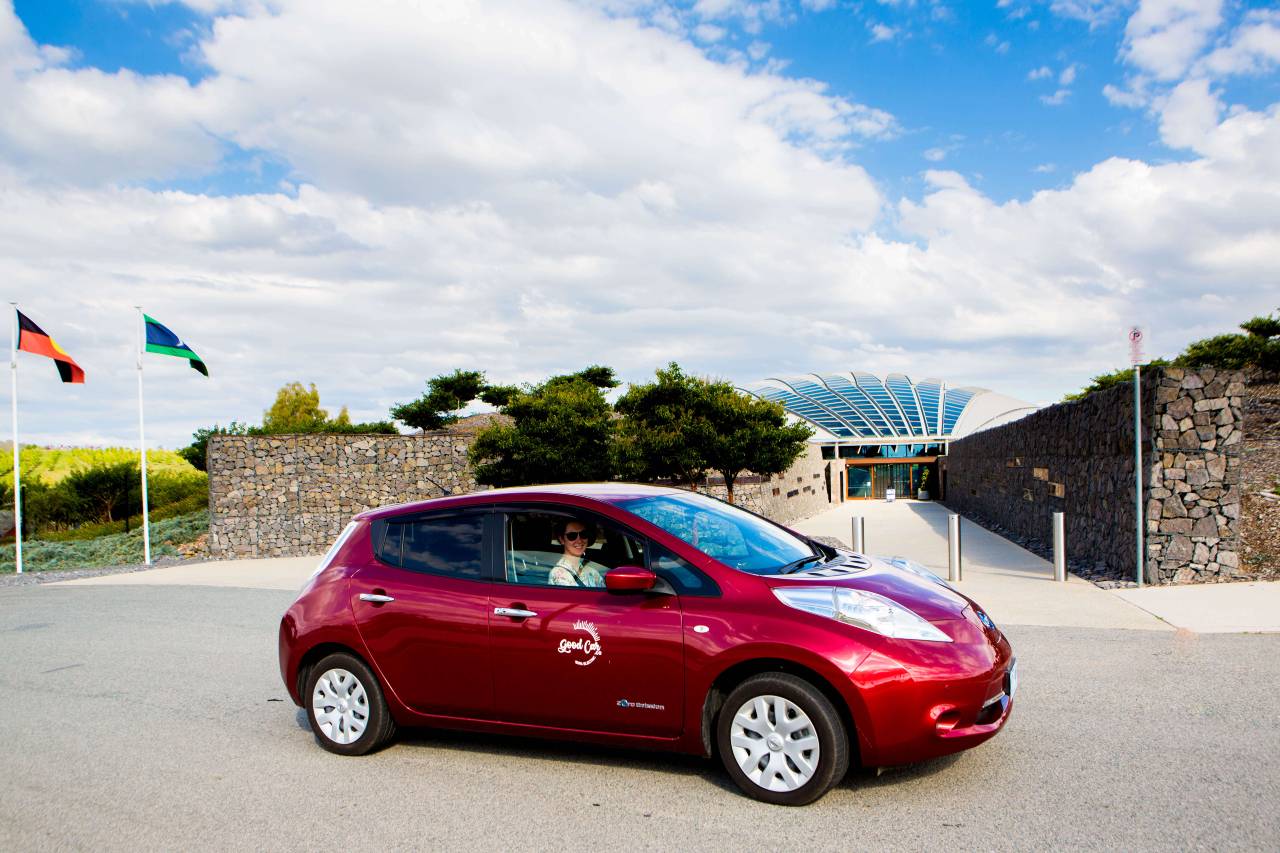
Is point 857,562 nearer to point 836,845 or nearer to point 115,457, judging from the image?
point 836,845

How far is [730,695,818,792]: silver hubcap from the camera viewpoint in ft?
14.3

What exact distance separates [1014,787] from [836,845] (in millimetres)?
1169

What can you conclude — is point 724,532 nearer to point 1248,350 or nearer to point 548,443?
point 548,443

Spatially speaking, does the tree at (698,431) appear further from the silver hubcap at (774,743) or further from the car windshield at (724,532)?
the silver hubcap at (774,743)

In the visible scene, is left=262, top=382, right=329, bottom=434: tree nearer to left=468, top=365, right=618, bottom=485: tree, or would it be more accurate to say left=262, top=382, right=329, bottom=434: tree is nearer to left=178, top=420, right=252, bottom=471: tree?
left=178, top=420, right=252, bottom=471: tree

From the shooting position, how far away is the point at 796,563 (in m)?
5.26

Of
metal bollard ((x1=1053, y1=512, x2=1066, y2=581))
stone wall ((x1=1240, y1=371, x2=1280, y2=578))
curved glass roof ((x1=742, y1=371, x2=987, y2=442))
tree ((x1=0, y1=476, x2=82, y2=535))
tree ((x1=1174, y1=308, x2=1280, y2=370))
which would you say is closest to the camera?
stone wall ((x1=1240, y1=371, x2=1280, y2=578))

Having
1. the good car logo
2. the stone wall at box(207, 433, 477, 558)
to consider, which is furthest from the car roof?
the stone wall at box(207, 433, 477, 558)

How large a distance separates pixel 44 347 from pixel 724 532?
20155 mm

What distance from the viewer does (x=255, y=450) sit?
22.9m

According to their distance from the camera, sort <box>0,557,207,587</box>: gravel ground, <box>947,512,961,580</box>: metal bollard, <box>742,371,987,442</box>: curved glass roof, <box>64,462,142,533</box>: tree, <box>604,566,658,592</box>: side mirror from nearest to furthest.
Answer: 1. <box>604,566,658,592</box>: side mirror
2. <box>947,512,961,580</box>: metal bollard
3. <box>0,557,207,587</box>: gravel ground
4. <box>64,462,142,533</box>: tree
5. <box>742,371,987,442</box>: curved glass roof

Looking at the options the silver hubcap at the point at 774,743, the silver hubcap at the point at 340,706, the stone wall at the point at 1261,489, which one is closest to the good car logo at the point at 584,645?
the silver hubcap at the point at 774,743

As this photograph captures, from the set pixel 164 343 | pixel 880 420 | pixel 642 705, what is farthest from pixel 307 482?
pixel 880 420

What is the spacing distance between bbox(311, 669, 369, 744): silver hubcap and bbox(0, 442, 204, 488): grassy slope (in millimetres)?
36747
